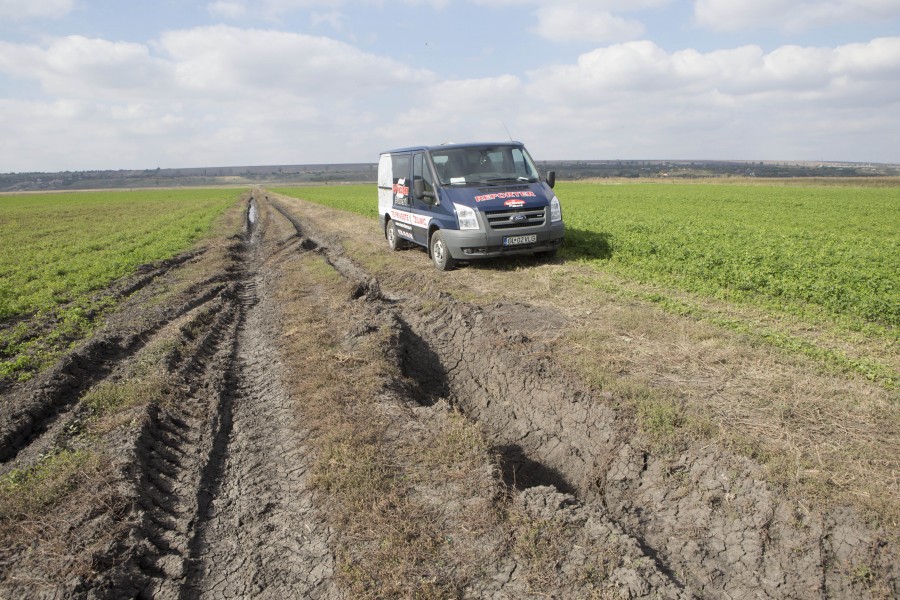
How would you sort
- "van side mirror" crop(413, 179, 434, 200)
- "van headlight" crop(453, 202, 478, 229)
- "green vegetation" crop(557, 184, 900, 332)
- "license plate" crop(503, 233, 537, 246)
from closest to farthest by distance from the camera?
"green vegetation" crop(557, 184, 900, 332)
"van headlight" crop(453, 202, 478, 229)
"license plate" crop(503, 233, 537, 246)
"van side mirror" crop(413, 179, 434, 200)

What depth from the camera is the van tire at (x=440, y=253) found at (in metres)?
10.8

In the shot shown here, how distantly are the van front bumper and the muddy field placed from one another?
309cm

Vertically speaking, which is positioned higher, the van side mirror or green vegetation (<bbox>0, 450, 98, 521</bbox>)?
the van side mirror

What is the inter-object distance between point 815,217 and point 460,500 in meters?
23.1

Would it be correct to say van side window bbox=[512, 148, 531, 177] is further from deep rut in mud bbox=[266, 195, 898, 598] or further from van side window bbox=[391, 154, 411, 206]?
deep rut in mud bbox=[266, 195, 898, 598]

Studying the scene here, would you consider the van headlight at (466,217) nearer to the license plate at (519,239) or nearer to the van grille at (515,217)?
the van grille at (515,217)

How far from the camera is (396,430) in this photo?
177 inches

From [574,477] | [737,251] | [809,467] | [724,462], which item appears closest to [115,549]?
[574,477]

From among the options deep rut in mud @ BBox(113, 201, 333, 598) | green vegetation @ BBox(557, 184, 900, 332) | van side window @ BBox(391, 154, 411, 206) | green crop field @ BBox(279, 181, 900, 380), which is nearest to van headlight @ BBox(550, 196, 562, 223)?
green crop field @ BBox(279, 181, 900, 380)

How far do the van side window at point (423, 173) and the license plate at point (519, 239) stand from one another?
6.65 ft

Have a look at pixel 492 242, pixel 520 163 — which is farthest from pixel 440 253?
pixel 520 163

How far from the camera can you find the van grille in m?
10.2

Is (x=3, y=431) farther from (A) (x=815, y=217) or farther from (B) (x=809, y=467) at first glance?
(A) (x=815, y=217)

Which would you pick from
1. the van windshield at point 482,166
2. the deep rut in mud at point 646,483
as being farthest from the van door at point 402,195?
the deep rut in mud at point 646,483
